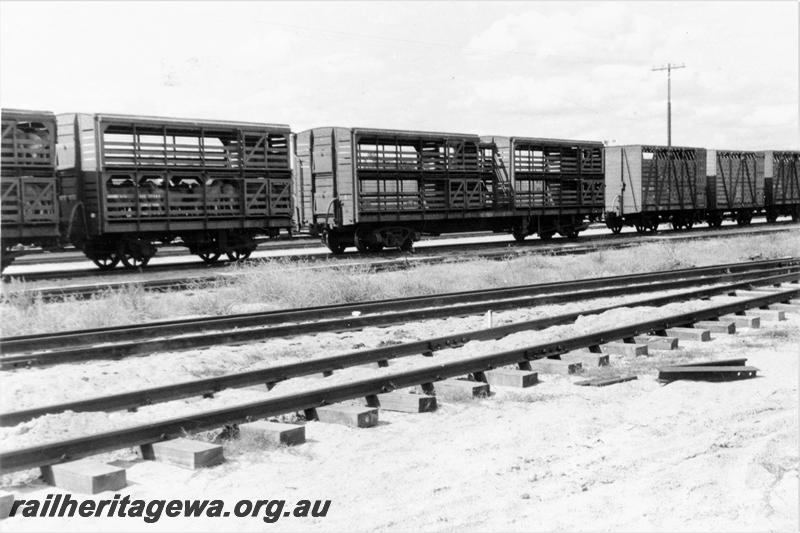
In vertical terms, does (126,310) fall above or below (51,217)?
below

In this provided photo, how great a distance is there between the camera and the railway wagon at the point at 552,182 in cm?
2852

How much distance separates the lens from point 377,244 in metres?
24.3

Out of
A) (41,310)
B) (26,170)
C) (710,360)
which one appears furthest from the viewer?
(26,170)

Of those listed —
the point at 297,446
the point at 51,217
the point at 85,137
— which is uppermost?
the point at 85,137

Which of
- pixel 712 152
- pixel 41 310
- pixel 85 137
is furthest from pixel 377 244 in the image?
pixel 712 152

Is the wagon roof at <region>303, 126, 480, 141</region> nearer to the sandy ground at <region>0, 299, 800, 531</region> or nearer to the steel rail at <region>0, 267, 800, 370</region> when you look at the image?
the steel rail at <region>0, 267, 800, 370</region>

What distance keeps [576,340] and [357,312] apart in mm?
4376

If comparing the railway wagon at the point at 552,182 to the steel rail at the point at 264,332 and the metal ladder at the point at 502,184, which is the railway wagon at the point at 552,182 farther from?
the steel rail at the point at 264,332

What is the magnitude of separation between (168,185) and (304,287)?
627 centimetres

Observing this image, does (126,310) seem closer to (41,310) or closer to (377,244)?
(41,310)

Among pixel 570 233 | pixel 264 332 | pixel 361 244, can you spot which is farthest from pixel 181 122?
pixel 570 233

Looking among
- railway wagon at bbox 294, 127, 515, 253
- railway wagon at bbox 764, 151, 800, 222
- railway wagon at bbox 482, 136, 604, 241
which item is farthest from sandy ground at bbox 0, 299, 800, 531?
railway wagon at bbox 764, 151, 800, 222

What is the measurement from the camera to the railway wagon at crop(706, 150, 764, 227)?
1537 inches

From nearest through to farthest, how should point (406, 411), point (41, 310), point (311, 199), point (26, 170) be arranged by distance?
point (406, 411), point (41, 310), point (26, 170), point (311, 199)
